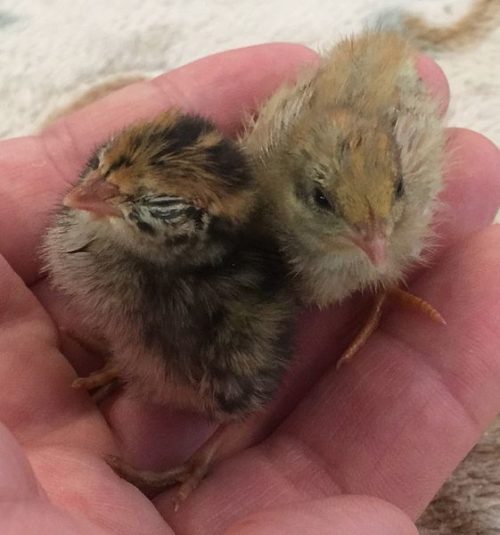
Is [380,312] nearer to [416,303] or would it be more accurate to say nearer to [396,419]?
[416,303]

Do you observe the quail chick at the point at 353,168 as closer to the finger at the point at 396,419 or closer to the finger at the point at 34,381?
the finger at the point at 396,419

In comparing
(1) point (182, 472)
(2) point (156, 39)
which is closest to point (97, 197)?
(1) point (182, 472)

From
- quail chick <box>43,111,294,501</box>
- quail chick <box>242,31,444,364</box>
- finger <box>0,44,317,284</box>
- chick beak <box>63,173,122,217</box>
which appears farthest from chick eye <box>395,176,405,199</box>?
finger <box>0,44,317,284</box>

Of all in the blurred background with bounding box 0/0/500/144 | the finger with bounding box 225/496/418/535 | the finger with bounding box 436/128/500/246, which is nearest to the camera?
the finger with bounding box 225/496/418/535

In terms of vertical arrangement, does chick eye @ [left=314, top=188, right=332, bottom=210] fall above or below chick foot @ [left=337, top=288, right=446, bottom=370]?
above

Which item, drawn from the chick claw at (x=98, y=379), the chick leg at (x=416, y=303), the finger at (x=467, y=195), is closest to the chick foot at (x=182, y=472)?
the chick claw at (x=98, y=379)

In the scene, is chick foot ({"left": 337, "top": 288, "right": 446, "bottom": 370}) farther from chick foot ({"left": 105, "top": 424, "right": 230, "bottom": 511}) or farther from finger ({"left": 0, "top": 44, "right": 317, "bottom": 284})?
finger ({"left": 0, "top": 44, "right": 317, "bottom": 284})

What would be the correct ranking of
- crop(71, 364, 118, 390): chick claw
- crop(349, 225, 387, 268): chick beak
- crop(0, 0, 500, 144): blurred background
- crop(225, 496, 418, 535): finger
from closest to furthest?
1. crop(225, 496, 418, 535): finger
2. crop(349, 225, 387, 268): chick beak
3. crop(71, 364, 118, 390): chick claw
4. crop(0, 0, 500, 144): blurred background
